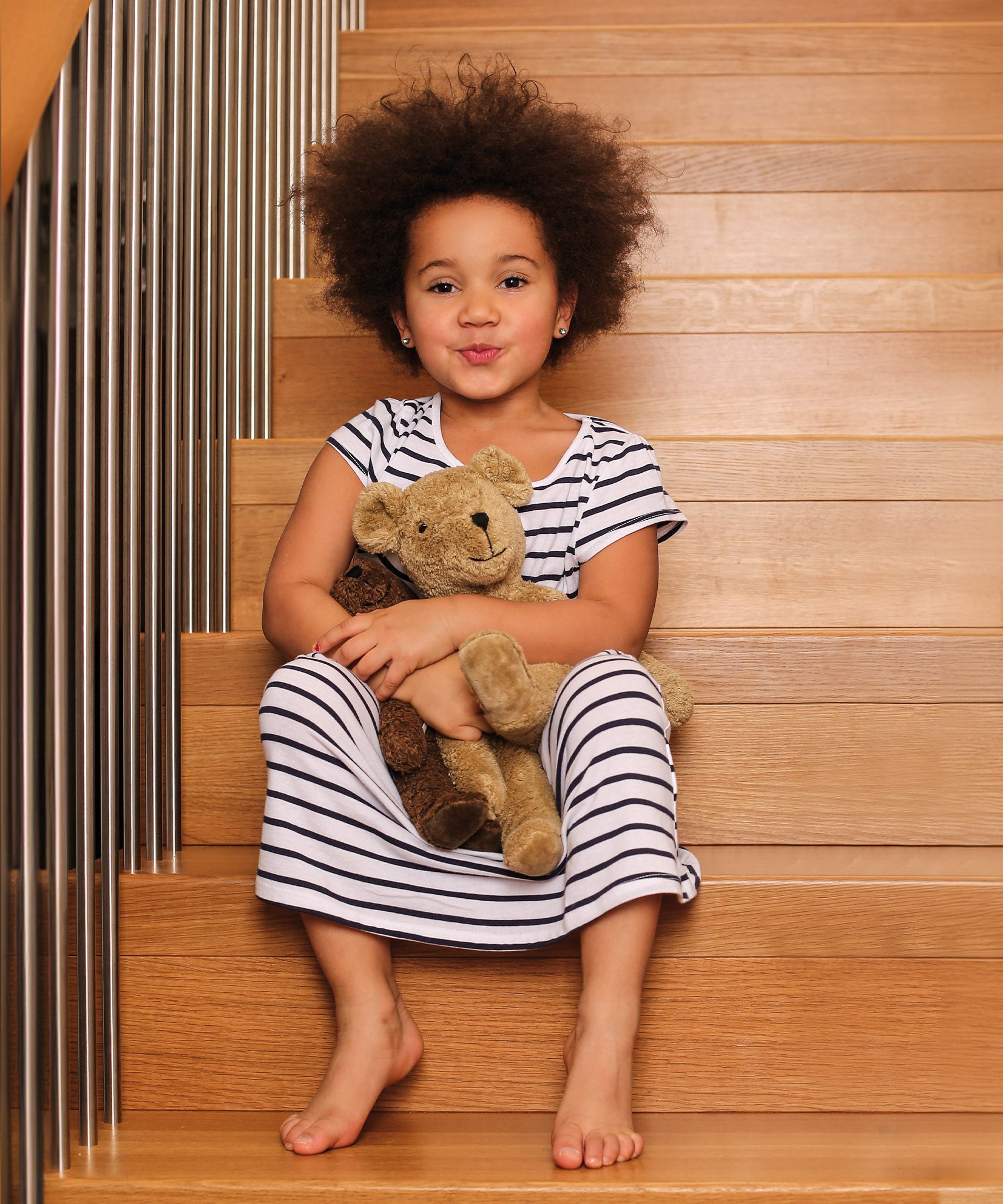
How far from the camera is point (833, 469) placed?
4.69ft

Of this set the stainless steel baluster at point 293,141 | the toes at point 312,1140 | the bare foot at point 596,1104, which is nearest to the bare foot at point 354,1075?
the toes at point 312,1140

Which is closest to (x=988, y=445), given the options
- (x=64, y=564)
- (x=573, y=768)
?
(x=573, y=768)

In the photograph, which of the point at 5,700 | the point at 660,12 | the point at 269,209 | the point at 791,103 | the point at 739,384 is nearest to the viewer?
the point at 5,700

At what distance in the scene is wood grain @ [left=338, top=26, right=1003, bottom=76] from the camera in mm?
2109

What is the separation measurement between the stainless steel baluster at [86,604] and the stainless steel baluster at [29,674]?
91 mm

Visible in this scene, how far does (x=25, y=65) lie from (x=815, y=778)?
934mm

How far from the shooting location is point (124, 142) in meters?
1.19

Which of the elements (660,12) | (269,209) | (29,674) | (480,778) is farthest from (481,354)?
(660,12)

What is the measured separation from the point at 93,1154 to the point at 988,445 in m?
1.21

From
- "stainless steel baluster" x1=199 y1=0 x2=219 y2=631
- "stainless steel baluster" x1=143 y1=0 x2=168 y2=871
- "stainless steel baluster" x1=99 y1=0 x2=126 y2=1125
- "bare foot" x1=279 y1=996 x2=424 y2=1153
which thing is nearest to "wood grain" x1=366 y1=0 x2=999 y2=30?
"stainless steel baluster" x1=199 y1=0 x2=219 y2=631

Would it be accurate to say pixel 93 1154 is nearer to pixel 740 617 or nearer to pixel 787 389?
pixel 740 617

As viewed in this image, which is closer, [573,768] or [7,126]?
[7,126]

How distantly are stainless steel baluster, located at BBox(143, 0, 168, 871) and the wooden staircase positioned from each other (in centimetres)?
6

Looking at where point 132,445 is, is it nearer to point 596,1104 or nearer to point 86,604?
point 86,604
